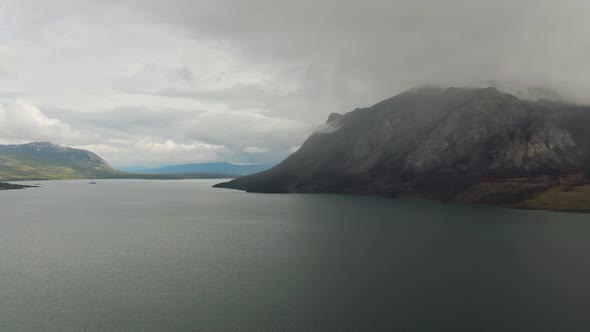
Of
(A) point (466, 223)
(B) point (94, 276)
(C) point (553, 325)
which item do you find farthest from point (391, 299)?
(A) point (466, 223)

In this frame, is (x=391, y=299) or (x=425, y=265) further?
(x=425, y=265)

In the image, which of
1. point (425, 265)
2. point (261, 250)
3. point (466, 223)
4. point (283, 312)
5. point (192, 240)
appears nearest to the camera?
point (283, 312)

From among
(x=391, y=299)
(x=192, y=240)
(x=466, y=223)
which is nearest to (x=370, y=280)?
(x=391, y=299)

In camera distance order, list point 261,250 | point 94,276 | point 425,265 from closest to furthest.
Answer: point 94,276 < point 425,265 < point 261,250

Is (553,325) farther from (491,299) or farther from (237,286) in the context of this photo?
(237,286)

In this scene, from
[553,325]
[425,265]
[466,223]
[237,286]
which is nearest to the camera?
[553,325]

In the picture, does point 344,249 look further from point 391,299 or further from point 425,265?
point 391,299
